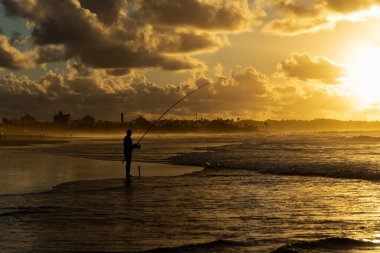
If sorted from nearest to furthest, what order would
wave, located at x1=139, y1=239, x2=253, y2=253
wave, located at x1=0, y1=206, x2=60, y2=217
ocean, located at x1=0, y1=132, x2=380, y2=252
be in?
wave, located at x1=139, y1=239, x2=253, y2=253, ocean, located at x1=0, y1=132, x2=380, y2=252, wave, located at x1=0, y1=206, x2=60, y2=217

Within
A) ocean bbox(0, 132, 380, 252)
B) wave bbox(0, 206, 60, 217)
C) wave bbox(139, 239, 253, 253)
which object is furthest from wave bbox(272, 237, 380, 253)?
wave bbox(0, 206, 60, 217)

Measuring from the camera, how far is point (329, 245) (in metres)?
9.37

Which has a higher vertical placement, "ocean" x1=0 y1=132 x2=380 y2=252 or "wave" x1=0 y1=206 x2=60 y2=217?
"wave" x1=0 y1=206 x2=60 y2=217

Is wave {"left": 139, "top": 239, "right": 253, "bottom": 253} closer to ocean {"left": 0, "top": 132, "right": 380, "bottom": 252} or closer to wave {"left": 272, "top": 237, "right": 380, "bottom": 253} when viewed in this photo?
ocean {"left": 0, "top": 132, "right": 380, "bottom": 252}

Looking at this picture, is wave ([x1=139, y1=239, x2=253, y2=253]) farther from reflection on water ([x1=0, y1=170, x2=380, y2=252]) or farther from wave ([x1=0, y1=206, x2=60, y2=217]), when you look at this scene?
wave ([x1=0, y1=206, x2=60, y2=217])

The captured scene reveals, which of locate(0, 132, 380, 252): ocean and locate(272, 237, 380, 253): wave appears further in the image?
locate(0, 132, 380, 252): ocean

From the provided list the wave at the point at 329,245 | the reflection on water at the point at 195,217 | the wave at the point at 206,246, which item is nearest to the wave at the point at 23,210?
the reflection on water at the point at 195,217

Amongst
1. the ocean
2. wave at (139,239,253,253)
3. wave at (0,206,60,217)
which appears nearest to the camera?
wave at (139,239,253,253)

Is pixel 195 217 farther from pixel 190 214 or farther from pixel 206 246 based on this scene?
pixel 206 246

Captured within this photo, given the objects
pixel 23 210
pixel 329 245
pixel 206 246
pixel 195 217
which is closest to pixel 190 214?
pixel 195 217

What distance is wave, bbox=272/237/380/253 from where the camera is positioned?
9.05m

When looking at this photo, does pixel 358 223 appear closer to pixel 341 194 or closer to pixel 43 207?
pixel 341 194

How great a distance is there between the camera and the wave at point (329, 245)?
905 centimetres

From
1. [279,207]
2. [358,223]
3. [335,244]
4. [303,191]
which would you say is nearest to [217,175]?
[303,191]
